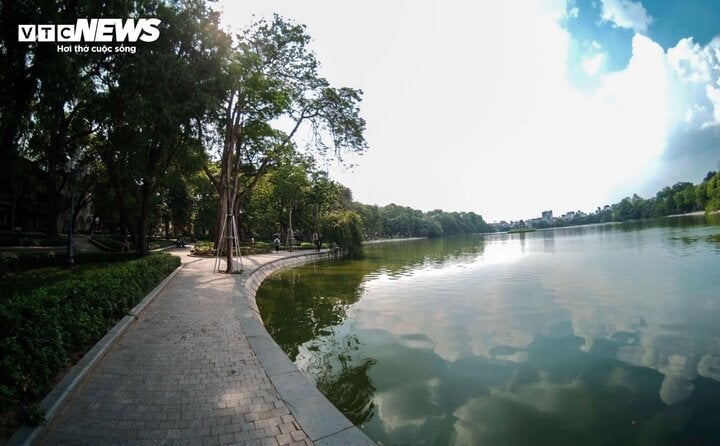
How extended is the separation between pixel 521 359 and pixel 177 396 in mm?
5962

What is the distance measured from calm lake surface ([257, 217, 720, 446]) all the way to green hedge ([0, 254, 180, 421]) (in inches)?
144

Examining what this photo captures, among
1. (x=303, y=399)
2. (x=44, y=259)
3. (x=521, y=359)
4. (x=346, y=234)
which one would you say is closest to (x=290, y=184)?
(x=346, y=234)

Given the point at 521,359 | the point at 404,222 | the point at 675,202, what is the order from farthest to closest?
the point at 404,222, the point at 675,202, the point at 521,359

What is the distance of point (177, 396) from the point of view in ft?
14.7

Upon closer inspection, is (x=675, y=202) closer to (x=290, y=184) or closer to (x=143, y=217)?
(x=290, y=184)

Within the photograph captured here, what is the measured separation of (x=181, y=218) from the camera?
160ft

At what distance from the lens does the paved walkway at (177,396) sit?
3.64 meters

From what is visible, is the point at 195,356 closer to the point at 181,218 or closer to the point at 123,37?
the point at 123,37

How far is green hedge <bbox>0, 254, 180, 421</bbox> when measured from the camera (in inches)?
147

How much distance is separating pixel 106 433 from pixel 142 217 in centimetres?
1487

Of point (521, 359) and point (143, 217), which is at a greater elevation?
point (143, 217)

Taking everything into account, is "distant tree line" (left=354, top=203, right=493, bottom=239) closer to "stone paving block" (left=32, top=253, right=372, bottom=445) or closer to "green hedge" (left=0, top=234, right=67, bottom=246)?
"green hedge" (left=0, top=234, right=67, bottom=246)

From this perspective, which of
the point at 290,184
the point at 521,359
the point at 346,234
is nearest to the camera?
the point at 521,359

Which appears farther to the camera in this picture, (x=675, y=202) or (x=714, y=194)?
(x=675, y=202)
